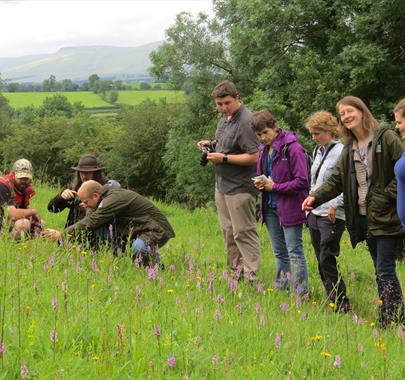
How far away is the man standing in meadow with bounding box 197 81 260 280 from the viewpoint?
589cm

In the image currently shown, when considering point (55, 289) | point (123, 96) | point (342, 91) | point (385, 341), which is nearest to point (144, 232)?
point (55, 289)

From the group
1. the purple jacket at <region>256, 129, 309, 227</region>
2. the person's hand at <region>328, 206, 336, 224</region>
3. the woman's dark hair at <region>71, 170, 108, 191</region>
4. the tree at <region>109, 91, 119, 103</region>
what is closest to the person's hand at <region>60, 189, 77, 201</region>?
the woman's dark hair at <region>71, 170, 108, 191</region>

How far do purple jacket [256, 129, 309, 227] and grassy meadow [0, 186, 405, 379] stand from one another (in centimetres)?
87

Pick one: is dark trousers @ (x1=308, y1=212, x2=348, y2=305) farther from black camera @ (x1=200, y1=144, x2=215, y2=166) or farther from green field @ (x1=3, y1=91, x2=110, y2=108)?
green field @ (x1=3, y1=91, x2=110, y2=108)

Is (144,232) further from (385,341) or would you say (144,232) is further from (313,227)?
(385,341)

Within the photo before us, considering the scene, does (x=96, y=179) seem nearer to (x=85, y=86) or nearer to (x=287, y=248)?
(x=287, y=248)

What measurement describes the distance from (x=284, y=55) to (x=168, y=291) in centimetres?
1709

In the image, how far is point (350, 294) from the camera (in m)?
6.26

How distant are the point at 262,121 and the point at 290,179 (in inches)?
26.5

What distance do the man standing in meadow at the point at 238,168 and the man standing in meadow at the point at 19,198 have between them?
2224 millimetres

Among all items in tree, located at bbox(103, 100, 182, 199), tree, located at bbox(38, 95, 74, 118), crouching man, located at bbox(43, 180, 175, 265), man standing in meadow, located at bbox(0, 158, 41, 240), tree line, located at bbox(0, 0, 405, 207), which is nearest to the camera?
crouching man, located at bbox(43, 180, 175, 265)

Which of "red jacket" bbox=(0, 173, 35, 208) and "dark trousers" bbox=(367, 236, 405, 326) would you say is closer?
"dark trousers" bbox=(367, 236, 405, 326)

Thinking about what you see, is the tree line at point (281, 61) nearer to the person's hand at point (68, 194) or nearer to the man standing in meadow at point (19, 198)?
the man standing in meadow at point (19, 198)

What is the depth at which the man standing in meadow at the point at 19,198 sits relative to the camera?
20.5 feet
